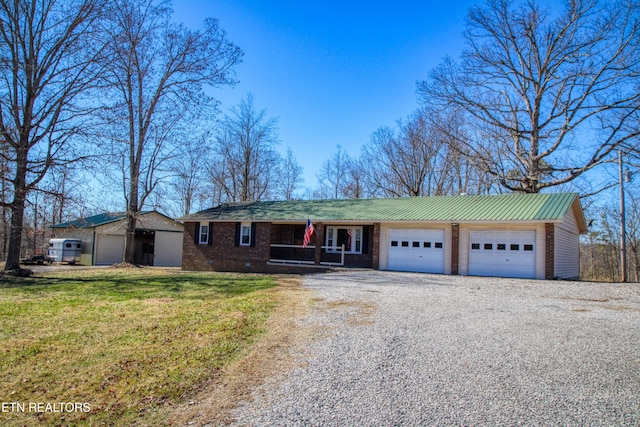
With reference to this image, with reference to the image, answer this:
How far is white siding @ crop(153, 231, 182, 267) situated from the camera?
1217 inches

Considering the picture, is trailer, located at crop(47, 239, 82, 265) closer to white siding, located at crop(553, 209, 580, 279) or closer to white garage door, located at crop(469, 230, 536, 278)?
white garage door, located at crop(469, 230, 536, 278)

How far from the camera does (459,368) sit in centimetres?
510

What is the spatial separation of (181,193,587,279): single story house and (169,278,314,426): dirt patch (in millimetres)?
11536

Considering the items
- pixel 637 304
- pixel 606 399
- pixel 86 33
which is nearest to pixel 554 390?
pixel 606 399

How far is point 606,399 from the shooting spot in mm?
4188

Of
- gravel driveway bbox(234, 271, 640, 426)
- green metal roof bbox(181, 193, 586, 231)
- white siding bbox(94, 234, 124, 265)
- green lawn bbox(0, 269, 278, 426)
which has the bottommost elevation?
green lawn bbox(0, 269, 278, 426)

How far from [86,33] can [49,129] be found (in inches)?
169

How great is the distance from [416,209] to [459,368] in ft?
Answer: 50.2

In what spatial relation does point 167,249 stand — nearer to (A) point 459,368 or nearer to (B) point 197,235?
(B) point 197,235

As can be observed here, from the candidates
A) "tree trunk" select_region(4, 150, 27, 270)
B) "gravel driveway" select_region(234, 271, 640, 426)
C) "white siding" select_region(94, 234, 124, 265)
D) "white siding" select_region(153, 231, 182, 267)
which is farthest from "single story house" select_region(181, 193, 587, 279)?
"white siding" select_region(94, 234, 124, 265)

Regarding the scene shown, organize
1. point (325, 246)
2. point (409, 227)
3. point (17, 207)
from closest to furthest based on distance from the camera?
point (17, 207) < point (409, 227) < point (325, 246)

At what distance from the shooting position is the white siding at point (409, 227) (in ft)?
59.3

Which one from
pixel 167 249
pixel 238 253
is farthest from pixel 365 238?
pixel 167 249

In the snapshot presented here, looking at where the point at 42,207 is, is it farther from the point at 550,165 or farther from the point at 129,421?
the point at 550,165
